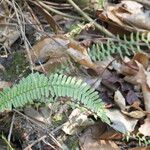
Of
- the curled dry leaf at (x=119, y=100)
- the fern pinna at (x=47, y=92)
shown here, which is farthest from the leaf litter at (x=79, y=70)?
the fern pinna at (x=47, y=92)

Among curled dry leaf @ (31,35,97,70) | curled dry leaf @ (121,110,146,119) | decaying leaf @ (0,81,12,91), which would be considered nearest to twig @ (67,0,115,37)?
curled dry leaf @ (31,35,97,70)

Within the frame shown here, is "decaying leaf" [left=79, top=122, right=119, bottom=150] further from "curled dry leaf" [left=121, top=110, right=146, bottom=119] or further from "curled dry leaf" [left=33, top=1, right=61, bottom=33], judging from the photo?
"curled dry leaf" [left=33, top=1, right=61, bottom=33]

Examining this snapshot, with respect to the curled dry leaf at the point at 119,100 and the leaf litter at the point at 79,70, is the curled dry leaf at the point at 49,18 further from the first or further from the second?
the curled dry leaf at the point at 119,100

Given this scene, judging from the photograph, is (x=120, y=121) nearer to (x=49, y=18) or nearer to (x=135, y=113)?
(x=135, y=113)

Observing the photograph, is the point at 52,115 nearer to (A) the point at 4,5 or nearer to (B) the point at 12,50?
(B) the point at 12,50

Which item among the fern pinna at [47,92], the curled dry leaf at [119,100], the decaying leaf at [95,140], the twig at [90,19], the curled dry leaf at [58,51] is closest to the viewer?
the fern pinna at [47,92]

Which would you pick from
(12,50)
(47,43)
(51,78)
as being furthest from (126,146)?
(12,50)

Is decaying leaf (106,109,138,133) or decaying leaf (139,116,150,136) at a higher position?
decaying leaf (106,109,138,133)

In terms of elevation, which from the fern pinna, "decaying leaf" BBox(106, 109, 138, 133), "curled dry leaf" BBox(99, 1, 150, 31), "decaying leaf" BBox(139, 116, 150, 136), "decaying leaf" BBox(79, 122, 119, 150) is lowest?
"decaying leaf" BBox(79, 122, 119, 150)

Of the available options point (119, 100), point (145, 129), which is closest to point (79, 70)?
point (119, 100)
